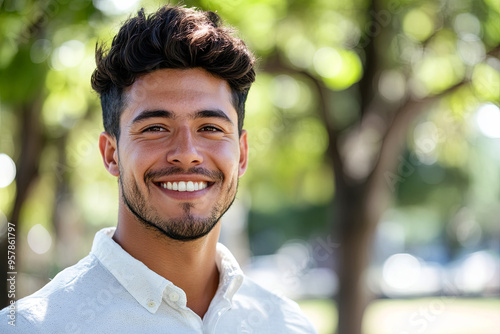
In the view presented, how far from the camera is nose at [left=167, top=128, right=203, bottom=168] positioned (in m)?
2.34

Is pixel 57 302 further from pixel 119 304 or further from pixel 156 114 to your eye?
pixel 156 114

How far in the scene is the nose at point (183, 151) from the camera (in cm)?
234

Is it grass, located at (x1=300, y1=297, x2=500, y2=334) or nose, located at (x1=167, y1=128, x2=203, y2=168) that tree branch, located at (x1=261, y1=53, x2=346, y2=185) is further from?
nose, located at (x1=167, y1=128, x2=203, y2=168)

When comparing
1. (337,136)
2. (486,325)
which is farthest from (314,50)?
(486,325)

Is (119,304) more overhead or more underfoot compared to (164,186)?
more underfoot

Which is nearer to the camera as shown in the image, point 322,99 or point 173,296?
point 173,296

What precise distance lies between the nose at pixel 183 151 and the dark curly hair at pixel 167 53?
27cm

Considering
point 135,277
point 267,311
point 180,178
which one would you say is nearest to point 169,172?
point 180,178

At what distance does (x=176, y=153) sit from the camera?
2340mm

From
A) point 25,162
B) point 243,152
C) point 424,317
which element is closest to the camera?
point 243,152

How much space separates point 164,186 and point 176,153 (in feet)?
0.42

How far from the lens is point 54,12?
4.64m

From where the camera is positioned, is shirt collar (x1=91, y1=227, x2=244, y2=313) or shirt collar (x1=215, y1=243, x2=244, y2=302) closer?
shirt collar (x1=91, y1=227, x2=244, y2=313)

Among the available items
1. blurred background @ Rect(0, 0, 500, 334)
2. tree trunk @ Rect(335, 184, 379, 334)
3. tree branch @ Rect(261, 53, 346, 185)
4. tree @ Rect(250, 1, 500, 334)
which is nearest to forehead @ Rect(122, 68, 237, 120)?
blurred background @ Rect(0, 0, 500, 334)
